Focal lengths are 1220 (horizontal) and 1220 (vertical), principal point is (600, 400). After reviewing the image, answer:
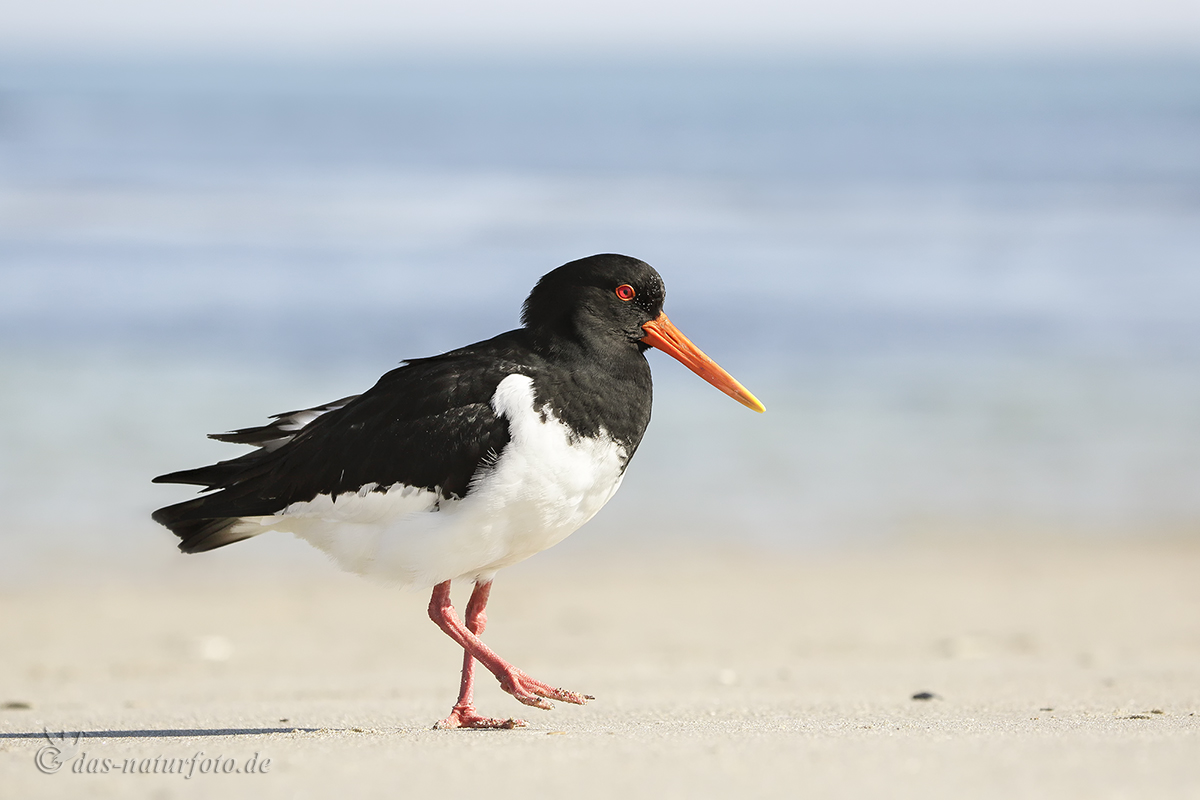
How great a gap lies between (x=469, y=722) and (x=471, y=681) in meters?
0.22

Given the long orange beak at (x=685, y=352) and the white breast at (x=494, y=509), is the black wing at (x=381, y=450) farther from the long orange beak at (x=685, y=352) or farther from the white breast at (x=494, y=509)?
the long orange beak at (x=685, y=352)

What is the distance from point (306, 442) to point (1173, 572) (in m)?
6.36

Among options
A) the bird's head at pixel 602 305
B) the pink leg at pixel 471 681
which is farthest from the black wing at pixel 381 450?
the pink leg at pixel 471 681

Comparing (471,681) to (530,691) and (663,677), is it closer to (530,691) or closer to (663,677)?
(530,691)

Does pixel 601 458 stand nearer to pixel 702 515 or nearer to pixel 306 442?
pixel 306 442

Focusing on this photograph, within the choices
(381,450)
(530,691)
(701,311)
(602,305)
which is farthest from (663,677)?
(701,311)

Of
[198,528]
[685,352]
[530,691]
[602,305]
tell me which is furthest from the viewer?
[685,352]

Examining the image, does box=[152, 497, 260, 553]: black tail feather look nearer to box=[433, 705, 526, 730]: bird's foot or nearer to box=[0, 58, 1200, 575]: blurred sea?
box=[433, 705, 526, 730]: bird's foot

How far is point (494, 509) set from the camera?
428 cm

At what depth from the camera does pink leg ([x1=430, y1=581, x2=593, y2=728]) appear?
443 centimetres

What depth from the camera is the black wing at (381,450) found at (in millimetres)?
4352

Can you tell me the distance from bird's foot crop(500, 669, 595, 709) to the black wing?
0.71 metres

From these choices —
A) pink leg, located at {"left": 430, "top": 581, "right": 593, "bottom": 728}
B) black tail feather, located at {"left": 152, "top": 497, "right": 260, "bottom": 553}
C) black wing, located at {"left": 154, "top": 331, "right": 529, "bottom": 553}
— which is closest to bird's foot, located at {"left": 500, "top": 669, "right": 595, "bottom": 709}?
pink leg, located at {"left": 430, "top": 581, "right": 593, "bottom": 728}

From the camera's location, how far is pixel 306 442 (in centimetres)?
474
